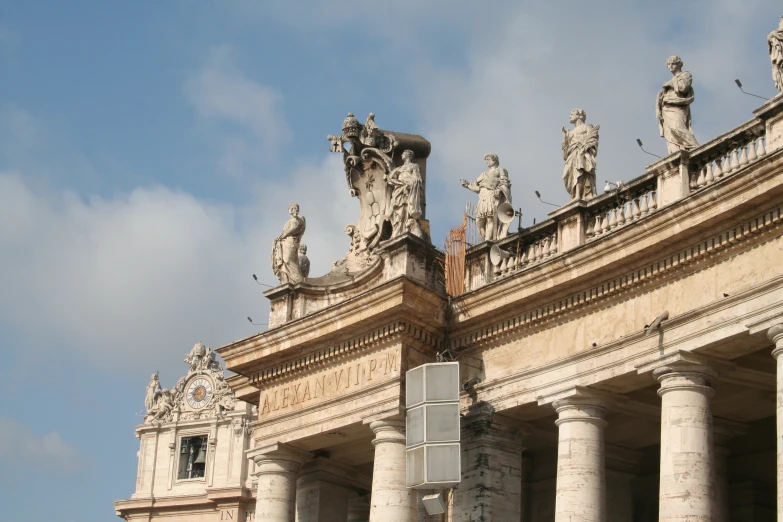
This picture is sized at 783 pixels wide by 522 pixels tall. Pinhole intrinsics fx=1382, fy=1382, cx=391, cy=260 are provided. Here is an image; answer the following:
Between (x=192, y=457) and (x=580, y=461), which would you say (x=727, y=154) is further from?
(x=192, y=457)

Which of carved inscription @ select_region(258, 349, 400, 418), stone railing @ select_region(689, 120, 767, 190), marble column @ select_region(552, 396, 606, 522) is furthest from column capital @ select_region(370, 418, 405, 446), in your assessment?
stone railing @ select_region(689, 120, 767, 190)

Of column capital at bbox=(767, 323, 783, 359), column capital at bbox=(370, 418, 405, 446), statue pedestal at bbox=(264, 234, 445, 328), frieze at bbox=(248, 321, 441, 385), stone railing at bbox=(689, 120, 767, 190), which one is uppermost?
stone railing at bbox=(689, 120, 767, 190)

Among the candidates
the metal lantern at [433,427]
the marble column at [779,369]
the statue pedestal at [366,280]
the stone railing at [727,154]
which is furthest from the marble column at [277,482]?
the marble column at [779,369]

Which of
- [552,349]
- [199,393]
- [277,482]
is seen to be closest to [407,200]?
[552,349]

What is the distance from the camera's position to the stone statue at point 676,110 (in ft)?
74.6

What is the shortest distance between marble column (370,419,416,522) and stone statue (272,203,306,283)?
479cm

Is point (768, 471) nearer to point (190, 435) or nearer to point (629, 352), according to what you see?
point (629, 352)

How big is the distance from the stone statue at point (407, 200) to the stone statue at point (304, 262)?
2.49 meters

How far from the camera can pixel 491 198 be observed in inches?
1024

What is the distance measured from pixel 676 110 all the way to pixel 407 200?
577cm

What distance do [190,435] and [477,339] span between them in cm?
3851

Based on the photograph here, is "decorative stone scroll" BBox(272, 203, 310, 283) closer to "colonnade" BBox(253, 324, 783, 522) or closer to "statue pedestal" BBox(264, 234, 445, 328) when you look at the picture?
"statue pedestal" BBox(264, 234, 445, 328)

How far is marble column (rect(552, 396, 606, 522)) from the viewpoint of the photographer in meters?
21.8

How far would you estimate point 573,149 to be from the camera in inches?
962
